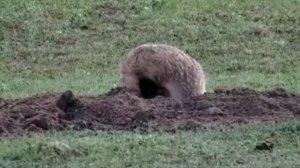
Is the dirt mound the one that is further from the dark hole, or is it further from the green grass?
the green grass

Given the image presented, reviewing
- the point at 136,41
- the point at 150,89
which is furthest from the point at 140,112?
the point at 136,41

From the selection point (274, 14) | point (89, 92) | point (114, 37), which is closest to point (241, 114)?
point (89, 92)

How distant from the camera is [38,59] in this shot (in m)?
15.0

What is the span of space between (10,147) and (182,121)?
1.63 metres

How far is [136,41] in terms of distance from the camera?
15.9m

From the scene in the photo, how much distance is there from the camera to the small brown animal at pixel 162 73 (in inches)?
374

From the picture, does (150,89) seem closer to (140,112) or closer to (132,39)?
(140,112)

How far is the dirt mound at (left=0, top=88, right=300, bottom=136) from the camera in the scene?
27.6 ft

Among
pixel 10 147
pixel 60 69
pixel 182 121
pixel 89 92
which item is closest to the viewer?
pixel 10 147

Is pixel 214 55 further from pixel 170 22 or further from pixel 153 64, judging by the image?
pixel 153 64

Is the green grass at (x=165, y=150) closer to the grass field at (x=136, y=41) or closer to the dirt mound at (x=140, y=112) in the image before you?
the grass field at (x=136, y=41)

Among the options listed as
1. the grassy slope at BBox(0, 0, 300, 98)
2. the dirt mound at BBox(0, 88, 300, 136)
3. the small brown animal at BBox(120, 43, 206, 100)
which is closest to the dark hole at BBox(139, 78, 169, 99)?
the small brown animal at BBox(120, 43, 206, 100)

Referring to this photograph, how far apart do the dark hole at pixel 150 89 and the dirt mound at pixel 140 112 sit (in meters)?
0.21

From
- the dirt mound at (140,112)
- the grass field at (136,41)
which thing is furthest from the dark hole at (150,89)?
the grass field at (136,41)
